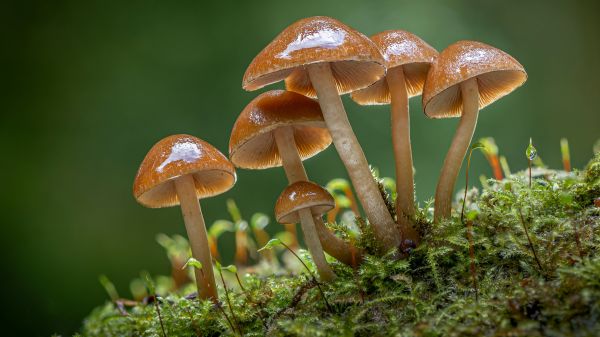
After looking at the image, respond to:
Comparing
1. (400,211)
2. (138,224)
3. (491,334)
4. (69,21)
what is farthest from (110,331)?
(69,21)

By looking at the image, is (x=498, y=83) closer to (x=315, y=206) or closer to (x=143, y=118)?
(x=315, y=206)

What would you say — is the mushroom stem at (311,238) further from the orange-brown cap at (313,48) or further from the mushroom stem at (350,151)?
the orange-brown cap at (313,48)

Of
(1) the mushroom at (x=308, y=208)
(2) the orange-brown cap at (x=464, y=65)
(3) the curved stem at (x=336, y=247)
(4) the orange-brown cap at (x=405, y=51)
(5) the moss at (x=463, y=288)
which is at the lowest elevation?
(5) the moss at (x=463, y=288)

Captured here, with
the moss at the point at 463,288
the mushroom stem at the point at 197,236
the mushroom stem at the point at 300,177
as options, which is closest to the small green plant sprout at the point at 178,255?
the moss at the point at 463,288

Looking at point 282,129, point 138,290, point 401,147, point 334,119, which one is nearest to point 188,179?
point 282,129

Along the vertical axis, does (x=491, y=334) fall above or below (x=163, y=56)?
below
